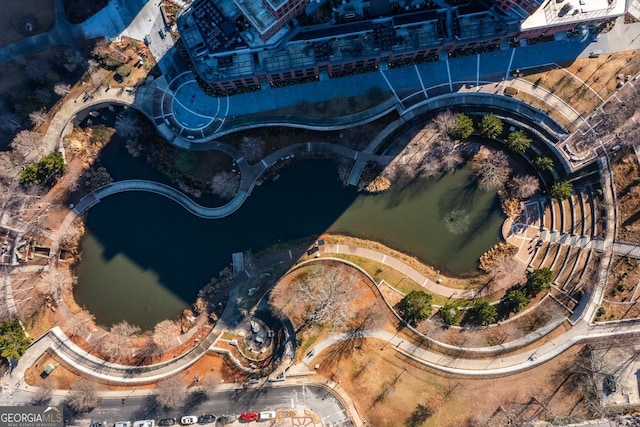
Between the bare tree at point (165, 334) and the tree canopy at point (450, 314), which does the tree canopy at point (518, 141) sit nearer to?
the tree canopy at point (450, 314)

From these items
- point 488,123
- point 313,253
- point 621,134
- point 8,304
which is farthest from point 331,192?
point 8,304

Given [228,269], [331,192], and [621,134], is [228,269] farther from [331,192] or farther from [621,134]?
[621,134]

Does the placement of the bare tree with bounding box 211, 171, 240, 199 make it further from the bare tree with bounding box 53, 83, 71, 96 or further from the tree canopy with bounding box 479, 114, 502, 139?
the tree canopy with bounding box 479, 114, 502, 139

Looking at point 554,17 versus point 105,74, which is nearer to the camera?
point 554,17

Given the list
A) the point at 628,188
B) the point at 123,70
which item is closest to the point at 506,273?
the point at 628,188

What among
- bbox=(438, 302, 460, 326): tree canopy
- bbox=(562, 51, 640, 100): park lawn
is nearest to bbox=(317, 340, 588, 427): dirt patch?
bbox=(438, 302, 460, 326): tree canopy
